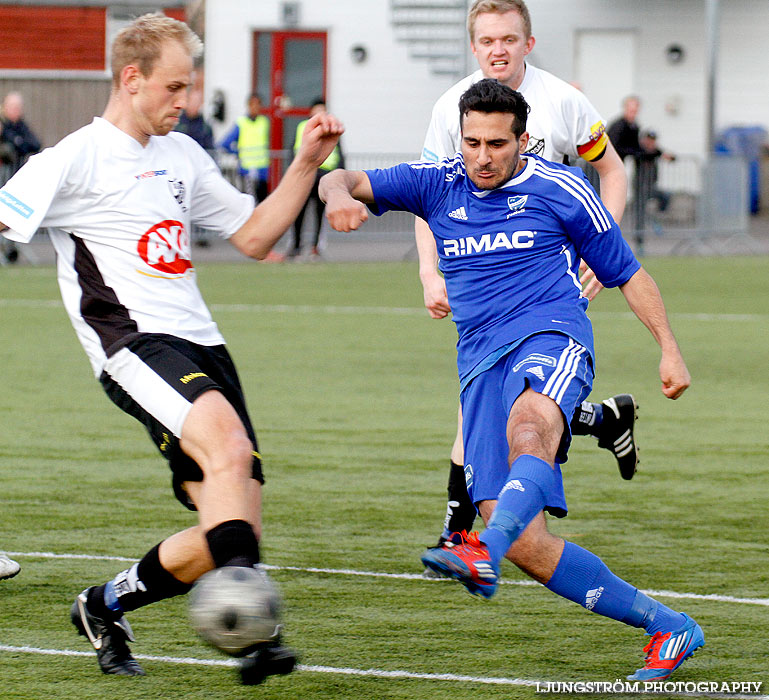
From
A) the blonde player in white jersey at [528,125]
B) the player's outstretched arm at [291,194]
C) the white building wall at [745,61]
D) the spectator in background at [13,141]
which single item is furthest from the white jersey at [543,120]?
the white building wall at [745,61]

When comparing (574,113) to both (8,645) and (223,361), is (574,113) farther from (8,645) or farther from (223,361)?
(8,645)

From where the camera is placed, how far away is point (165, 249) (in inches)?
185

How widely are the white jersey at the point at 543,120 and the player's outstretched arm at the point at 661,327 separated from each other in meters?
1.17

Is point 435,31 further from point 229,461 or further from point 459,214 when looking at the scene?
point 229,461

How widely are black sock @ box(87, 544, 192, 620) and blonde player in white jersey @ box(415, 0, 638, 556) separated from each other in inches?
63.5

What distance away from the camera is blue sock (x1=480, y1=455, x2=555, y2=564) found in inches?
167

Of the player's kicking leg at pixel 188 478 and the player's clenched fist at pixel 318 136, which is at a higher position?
the player's clenched fist at pixel 318 136

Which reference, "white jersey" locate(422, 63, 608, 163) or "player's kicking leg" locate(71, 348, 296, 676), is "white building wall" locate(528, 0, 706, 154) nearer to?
"white jersey" locate(422, 63, 608, 163)

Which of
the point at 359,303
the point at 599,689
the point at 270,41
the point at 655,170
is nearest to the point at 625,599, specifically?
the point at 599,689

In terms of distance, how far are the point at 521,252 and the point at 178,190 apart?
1.11 metres

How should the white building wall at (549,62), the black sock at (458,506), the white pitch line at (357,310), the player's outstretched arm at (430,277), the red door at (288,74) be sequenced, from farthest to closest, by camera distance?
the white building wall at (549,62) < the red door at (288,74) < the white pitch line at (357,310) < the black sock at (458,506) < the player's outstretched arm at (430,277)

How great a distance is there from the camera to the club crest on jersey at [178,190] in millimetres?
4809

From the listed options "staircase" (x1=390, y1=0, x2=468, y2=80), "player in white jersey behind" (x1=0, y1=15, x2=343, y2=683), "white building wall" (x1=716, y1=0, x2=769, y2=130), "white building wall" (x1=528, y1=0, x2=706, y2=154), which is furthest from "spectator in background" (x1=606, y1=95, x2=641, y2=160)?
"player in white jersey behind" (x1=0, y1=15, x2=343, y2=683)

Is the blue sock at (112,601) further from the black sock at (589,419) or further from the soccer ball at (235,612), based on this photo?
the black sock at (589,419)
